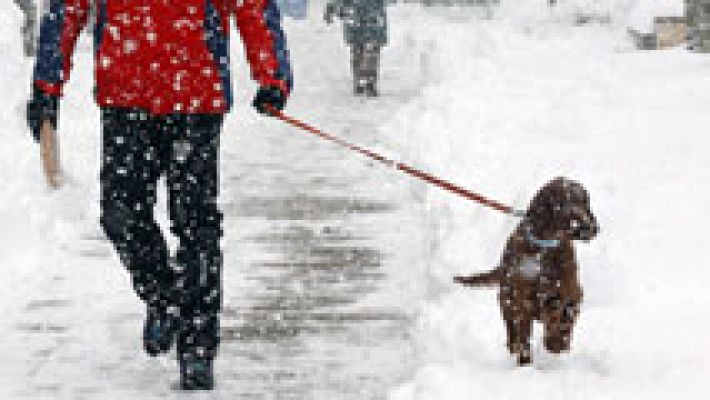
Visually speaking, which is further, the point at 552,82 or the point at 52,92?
the point at 552,82

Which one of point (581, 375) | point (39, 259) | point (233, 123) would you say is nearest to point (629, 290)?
point (581, 375)

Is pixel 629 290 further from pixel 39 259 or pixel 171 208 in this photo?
pixel 39 259

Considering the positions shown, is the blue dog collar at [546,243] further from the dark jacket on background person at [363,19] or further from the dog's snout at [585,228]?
the dark jacket on background person at [363,19]

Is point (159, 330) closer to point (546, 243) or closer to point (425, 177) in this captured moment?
point (425, 177)

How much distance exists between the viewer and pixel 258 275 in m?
7.55

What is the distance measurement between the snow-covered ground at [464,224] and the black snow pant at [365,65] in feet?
0.97

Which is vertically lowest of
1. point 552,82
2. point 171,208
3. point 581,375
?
point 552,82

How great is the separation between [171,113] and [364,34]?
10.9 metres

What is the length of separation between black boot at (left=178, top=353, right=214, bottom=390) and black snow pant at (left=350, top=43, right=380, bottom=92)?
10701 millimetres

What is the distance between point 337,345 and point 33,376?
132 cm

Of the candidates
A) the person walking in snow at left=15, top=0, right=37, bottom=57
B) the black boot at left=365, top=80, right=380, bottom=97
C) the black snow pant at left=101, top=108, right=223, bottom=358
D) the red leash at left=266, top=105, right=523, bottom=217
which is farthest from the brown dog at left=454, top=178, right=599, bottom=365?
the person walking in snow at left=15, top=0, right=37, bottom=57

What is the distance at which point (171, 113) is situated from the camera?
5.18 m

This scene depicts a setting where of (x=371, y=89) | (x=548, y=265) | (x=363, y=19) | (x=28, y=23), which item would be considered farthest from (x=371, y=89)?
(x=548, y=265)

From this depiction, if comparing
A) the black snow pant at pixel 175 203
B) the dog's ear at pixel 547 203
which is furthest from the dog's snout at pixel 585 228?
the black snow pant at pixel 175 203
